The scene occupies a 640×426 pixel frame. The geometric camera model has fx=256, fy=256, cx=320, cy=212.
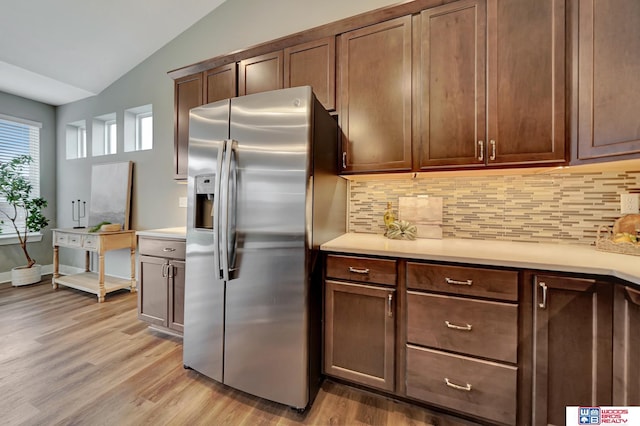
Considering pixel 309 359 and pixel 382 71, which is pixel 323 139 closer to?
pixel 382 71

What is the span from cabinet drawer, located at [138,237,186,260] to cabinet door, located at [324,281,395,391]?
126 cm

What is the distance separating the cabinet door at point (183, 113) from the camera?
2445mm

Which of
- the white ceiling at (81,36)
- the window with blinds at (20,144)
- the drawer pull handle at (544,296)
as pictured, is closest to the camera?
the drawer pull handle at (544,296)

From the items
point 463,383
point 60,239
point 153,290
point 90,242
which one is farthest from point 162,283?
point 60,239

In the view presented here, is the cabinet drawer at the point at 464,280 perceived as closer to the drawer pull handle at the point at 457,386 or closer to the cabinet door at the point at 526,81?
the drawer pull handle at the point at 457,386

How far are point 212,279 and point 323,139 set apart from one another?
111cm

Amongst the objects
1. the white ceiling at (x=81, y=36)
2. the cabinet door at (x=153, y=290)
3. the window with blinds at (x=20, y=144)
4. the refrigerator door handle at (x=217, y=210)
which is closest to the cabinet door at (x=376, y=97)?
the refrigerator door handle at (x=217, y=210)

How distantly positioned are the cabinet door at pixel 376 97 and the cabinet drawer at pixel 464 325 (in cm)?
86

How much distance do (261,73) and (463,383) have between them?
8.21 ft

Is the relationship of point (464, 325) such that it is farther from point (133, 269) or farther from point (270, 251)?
point (133, 269)

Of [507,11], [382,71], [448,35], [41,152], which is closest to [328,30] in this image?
[382,71]

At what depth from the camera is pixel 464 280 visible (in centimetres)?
130

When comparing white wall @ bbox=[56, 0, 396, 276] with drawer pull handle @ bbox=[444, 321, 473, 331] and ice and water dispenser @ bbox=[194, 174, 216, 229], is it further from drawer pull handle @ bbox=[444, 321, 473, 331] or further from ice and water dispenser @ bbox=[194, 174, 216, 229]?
drawer pull handle @ bbox=[444, 321, 473, 331]

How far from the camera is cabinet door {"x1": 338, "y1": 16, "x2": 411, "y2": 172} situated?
66.3 inches
